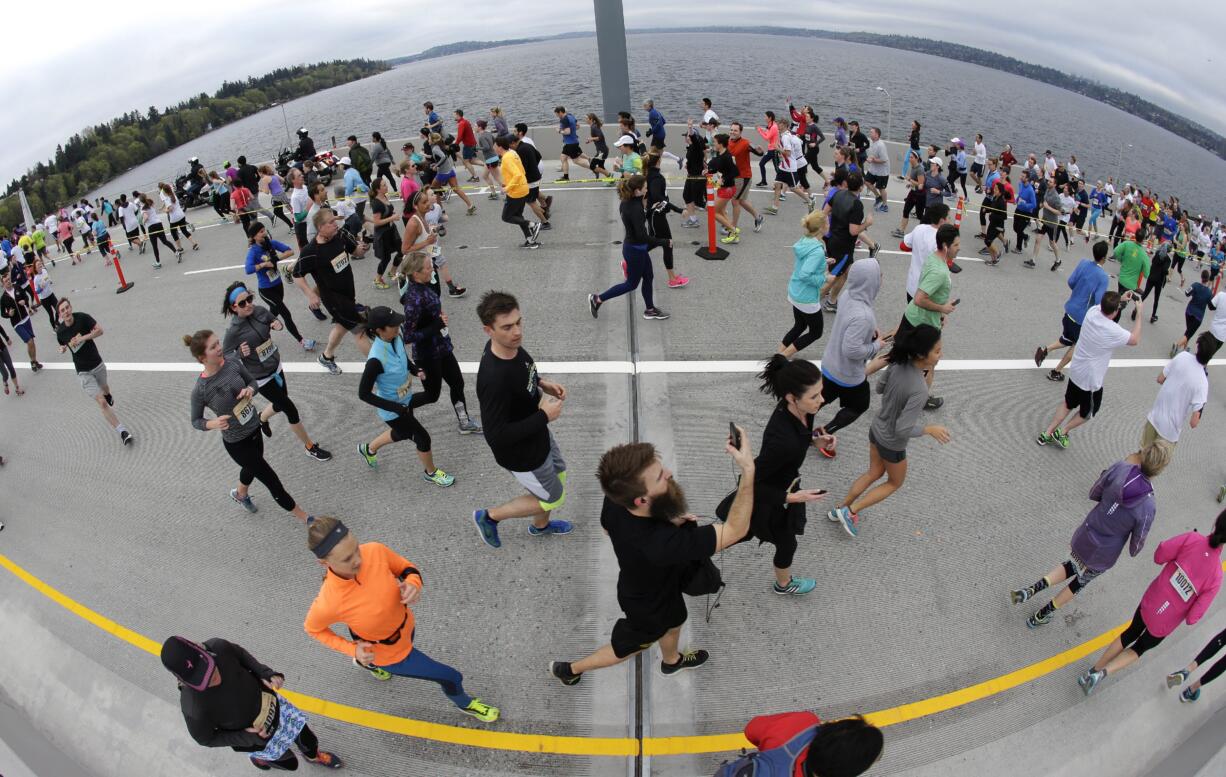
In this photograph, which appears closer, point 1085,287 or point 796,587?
point 796,587

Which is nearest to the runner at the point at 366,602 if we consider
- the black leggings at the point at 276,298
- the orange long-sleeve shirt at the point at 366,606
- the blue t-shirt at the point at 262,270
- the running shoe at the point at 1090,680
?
the orange long-sleeve shirt at the point at 366,606

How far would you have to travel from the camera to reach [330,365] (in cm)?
737

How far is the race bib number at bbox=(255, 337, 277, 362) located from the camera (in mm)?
5492

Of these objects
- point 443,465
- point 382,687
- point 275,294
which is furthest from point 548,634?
point 275,294

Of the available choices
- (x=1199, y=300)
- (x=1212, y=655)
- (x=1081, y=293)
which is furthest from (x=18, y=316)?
(x=1199, y=300)

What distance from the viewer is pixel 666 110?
62.7 m

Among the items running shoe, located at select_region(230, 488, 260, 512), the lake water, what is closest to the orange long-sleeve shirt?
running shoe, located at select_region(230, 488, 260, 512)

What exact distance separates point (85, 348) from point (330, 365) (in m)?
2.38

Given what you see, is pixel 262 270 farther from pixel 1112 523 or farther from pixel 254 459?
pixel 1112 523

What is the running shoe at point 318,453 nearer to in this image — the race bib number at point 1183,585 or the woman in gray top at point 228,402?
the woman in gray top at point 228,402

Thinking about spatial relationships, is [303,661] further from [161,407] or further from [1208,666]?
[1208,666]

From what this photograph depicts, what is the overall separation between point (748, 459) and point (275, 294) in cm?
662

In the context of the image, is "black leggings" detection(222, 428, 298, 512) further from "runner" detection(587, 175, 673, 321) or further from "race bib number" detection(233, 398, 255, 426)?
"runner" detection(587, 175, 673, 321)

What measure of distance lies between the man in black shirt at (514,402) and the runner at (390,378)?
117 cm
